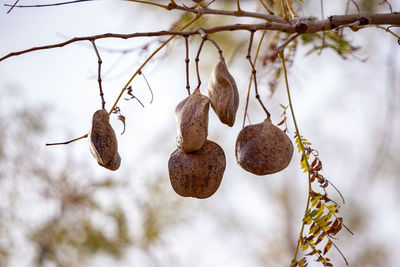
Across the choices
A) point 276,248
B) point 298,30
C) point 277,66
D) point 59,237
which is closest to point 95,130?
point 298,30

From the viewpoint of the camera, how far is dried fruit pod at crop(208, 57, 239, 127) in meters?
0.45

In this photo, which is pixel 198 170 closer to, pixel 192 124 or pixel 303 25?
pixel 192 124

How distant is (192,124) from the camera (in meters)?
0.43

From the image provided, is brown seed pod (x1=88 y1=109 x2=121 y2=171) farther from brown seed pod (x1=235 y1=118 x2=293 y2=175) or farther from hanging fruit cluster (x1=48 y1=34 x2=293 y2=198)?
brown seed pod (x1=235 y1=118 x2=293 y2=175)

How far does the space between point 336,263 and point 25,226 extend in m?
1.61

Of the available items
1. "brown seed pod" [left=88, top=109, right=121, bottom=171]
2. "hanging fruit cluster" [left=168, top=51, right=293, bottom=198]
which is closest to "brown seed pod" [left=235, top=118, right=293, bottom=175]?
"hanging fruit cluster" [left=168, top=51, right=293, bottom=198]

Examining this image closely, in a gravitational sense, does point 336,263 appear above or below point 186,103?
below

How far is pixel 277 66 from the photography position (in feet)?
2.86

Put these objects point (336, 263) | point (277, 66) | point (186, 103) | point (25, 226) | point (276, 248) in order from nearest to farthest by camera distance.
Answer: point (186, 103), point (277, 66), point (25, 226), point (336, 263), point (276, 248)

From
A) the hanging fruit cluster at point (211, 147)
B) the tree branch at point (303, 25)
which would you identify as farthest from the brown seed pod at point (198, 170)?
the tree branch at point (303, 25)

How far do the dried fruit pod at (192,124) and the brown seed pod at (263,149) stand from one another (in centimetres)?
6

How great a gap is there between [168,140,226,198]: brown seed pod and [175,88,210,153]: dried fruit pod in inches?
0.5

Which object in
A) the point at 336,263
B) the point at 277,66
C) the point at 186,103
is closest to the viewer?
the point at 186,103

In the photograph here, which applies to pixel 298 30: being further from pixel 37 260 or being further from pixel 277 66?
pixel 37 260
